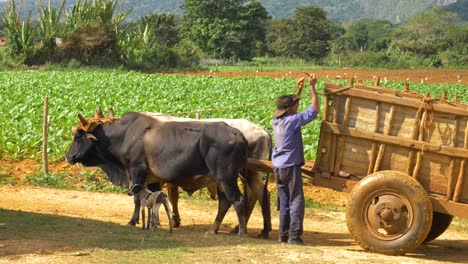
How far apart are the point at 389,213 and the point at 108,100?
1532cm

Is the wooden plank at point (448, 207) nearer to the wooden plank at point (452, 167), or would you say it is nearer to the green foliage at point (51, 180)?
the wooden plank at point (452, 167)

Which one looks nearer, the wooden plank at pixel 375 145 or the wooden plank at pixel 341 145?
the wooden plank at pixel 375 145

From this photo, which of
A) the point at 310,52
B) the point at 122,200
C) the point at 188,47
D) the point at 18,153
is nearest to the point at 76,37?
the point at 188,47

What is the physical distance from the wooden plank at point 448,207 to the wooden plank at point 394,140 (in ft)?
1.85

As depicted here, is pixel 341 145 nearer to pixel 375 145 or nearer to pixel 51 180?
pixel 375 145

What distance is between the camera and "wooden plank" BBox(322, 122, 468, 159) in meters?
9.76

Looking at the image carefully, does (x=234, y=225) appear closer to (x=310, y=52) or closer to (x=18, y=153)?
(x=18, y=153)

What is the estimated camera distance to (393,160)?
1014cm

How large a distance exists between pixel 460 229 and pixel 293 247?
4.00 metres

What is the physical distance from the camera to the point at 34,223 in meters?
11.1

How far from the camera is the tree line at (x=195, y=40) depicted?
2045 inches

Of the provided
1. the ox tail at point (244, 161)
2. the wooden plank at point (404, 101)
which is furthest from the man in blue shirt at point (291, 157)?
the ox tail at point (244, 161)

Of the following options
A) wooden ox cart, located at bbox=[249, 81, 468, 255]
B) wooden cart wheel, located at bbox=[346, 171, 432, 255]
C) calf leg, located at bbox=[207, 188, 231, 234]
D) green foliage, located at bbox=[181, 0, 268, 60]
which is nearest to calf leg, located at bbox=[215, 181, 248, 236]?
calf leg, located at bbox=[207, 188, 231, 234]

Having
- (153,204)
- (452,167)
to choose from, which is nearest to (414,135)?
(452,167)
